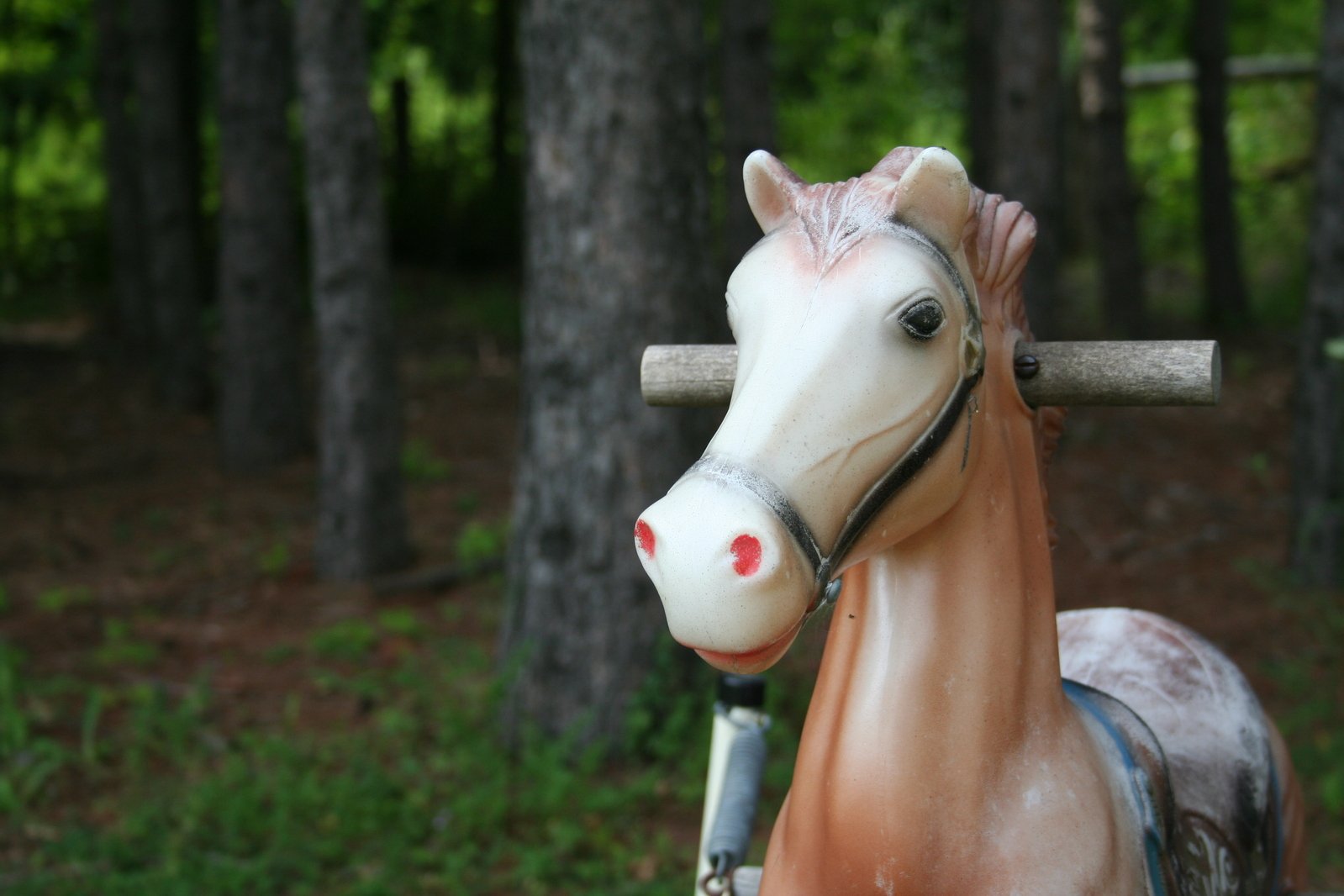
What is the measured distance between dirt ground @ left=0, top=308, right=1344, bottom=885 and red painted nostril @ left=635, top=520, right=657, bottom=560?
3.78 m

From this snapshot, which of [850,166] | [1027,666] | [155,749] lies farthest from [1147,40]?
[1027,666]

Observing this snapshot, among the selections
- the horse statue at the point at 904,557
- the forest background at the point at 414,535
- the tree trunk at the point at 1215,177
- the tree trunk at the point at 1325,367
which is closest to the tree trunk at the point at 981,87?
the forest background at the point at 414,535

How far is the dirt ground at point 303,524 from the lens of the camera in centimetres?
538

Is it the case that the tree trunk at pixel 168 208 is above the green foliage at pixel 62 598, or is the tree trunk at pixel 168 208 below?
above

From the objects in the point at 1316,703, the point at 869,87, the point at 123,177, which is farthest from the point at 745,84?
the point at 869,87

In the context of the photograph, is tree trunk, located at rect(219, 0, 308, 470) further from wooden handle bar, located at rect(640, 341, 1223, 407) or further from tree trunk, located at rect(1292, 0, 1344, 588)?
wooden handle bar, located at rect(640, 341, 1223, 407)

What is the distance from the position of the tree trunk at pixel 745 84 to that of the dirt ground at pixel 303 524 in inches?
97.1

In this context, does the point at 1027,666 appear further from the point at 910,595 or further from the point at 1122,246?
the point at 1122,246

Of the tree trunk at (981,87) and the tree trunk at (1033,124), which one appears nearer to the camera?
the tree trunk at (1033,124)

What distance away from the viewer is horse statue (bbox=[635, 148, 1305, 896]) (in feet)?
4.19

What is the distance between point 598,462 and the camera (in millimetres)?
4109

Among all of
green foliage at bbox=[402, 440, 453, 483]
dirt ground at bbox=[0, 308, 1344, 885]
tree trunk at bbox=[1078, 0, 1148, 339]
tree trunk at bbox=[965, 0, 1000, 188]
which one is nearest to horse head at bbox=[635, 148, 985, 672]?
dirt ground at bbox=[0, 308, 1344, 885]

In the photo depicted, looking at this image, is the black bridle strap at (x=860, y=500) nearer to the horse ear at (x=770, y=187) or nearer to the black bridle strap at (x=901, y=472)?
the black bridle strap at (x=901, y=472)

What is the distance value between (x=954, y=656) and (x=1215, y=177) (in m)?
9.91
